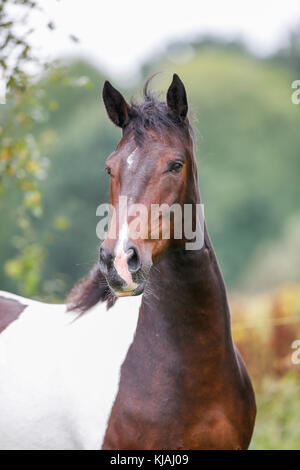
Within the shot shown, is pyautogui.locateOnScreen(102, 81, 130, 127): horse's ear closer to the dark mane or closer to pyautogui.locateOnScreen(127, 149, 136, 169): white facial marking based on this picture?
the dark mane

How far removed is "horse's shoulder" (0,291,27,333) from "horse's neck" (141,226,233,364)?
3.51 ft

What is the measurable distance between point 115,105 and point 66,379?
157cm

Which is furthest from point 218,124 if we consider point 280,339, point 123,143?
point 123,143

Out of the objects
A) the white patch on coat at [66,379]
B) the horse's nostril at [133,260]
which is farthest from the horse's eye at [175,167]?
the white patch on coat at [66,379]

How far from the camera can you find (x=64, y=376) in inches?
144

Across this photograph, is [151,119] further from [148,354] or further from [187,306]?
[148,354]

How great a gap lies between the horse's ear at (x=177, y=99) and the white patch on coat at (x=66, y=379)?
1.09 metres

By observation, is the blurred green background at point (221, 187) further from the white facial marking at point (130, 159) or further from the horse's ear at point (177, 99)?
the white facial marking at point (130, 159)

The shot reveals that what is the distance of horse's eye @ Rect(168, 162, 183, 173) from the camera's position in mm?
3401

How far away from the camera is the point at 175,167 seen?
342 centimetres

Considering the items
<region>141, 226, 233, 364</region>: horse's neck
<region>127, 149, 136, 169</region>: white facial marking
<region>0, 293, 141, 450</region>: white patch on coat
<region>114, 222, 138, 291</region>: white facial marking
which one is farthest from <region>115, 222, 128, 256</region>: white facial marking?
<region>0, 293, 141, 450</region>: white patch on coat

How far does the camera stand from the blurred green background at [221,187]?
24.9ft

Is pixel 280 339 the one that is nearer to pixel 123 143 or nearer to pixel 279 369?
pixel 279 369

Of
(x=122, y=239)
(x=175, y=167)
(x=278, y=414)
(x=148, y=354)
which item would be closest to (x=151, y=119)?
(x=175, y=167)
